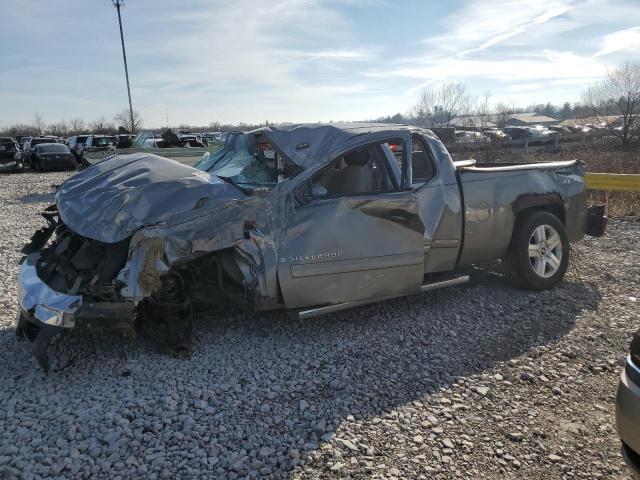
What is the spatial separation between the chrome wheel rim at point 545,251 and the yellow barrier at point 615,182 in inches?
216

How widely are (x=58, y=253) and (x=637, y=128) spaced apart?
34.4 m

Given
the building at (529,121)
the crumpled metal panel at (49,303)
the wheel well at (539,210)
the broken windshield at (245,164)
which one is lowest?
the crumpled metal panel at (49,303)

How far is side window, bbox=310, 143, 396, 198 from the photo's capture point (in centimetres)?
486

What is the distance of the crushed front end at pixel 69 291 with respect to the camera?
366 centimetres

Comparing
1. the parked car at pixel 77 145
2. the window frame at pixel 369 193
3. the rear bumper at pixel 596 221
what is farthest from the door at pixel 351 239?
the parked car at pixel 77 145

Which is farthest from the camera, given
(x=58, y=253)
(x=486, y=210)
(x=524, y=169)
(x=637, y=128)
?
(x=637, y=128)

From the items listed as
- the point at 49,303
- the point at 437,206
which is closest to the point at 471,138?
the point at 437,206

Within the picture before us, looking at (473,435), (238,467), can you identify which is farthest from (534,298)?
(238,467)

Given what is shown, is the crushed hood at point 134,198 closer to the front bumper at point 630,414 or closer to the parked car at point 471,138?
the front bumper at point 630,414

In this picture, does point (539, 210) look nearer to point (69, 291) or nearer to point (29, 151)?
point (69, 291)

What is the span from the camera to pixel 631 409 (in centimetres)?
242

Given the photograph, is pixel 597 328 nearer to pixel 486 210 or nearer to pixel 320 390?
pixel 486 210

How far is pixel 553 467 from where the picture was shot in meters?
2.91

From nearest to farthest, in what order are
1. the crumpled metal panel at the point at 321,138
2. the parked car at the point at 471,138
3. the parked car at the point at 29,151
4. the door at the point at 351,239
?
the door at the point at 351,239 < the crumpled metal panel at the point at 321,138 < the parked car at the point at 29,151 < the parked car at the point at 471,138
